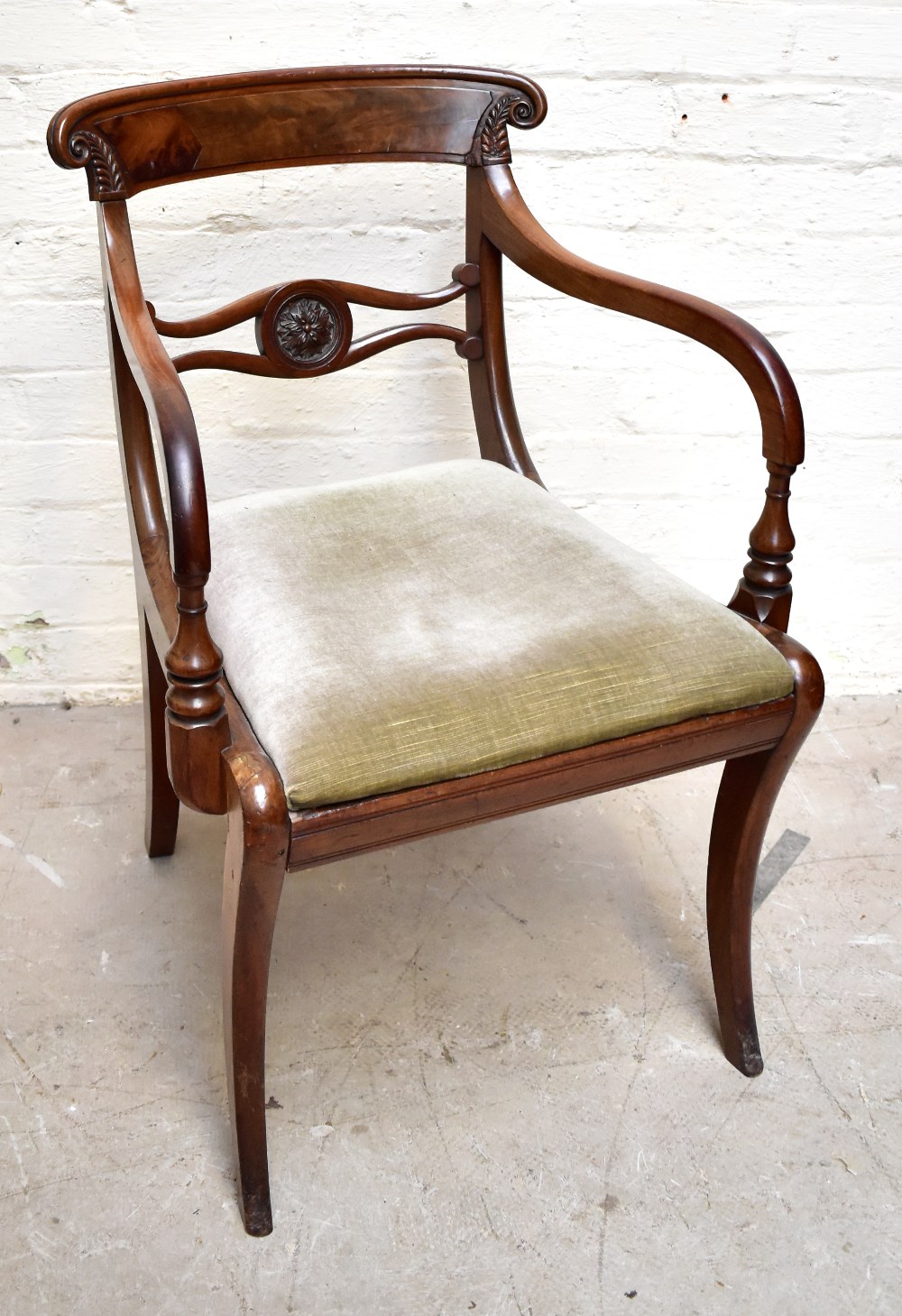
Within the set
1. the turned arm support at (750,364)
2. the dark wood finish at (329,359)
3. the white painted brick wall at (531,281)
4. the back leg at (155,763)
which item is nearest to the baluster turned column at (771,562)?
the turned arm support at (750,364)

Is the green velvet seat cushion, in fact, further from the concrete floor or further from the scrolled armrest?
the concrete floor

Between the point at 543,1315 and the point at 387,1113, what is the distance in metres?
0.25

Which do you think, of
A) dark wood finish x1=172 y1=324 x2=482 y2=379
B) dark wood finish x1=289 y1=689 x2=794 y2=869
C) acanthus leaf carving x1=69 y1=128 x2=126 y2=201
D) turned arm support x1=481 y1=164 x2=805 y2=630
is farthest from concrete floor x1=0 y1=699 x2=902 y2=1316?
acanthus leaf carving x1=69 y1=128 x2=126 y2=201

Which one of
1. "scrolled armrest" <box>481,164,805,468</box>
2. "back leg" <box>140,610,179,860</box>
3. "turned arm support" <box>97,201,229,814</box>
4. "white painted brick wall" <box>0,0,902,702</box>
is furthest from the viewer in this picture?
"white painted brick wall" <box>0,0,902,702</box>

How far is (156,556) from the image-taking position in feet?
3.88

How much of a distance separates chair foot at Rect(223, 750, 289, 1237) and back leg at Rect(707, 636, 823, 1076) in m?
0.46

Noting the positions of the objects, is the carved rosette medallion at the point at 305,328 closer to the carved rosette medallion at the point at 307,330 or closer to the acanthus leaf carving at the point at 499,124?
the carved rosette medallion at the point at 307,330

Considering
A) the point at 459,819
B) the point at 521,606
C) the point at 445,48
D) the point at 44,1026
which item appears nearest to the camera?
the point at 459,819

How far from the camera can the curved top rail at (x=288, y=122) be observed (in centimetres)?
113

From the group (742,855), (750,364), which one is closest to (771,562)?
(750,364)

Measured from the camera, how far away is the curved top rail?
1129mm

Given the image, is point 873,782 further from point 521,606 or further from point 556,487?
point 521,606

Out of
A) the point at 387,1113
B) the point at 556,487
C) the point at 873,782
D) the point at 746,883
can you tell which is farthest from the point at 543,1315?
the point at 556,487

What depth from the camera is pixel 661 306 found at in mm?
1139
